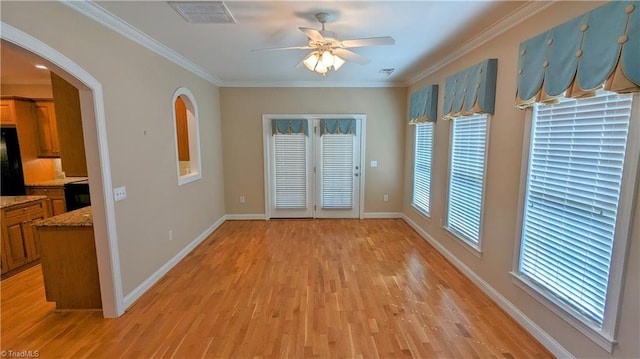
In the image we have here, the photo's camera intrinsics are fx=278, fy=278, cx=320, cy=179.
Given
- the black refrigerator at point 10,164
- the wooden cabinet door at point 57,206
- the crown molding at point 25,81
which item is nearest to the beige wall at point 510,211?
the wooden cabinet door at point 57,206

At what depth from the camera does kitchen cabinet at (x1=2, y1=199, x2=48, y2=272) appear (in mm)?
3277

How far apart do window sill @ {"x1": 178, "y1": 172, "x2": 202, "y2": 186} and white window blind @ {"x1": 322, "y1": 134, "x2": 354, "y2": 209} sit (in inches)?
91.2

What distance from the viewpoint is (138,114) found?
2881mm

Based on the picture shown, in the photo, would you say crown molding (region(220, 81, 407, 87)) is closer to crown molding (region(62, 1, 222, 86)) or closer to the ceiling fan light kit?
crown molding (region(62, 1, 222, 86))

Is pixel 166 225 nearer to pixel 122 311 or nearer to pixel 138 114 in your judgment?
pixel 122 311

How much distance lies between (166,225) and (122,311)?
1067 millimetres

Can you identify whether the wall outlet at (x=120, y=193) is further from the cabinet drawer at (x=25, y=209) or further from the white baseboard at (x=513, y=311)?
the white baseboard at (x=513, y=311)

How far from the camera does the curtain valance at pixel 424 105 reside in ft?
13.5

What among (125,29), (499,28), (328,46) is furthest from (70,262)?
(499,28)

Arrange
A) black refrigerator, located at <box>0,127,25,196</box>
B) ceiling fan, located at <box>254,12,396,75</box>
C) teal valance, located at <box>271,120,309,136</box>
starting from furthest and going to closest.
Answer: teal valance, located at <box>271,120,309,136</box> < black refrigerator, located at <box>0,127,25,196</box> < ceiling fan, located at <box>254,12,396,75</box>

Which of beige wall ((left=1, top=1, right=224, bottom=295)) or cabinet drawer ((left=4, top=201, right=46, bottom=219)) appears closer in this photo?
beige wall ((left=1, top=1, right=224, bottom=295))

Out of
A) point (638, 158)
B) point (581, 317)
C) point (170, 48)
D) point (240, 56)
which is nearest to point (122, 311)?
point (170, 48)

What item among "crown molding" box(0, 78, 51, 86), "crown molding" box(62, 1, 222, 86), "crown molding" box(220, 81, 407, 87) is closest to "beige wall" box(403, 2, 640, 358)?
"crown molding" box(220, 81, 407, 87)

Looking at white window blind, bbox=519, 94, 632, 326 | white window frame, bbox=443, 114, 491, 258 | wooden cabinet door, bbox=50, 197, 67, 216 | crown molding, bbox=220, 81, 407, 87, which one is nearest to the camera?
white window blind, bbox=519, 94, 632, 326
